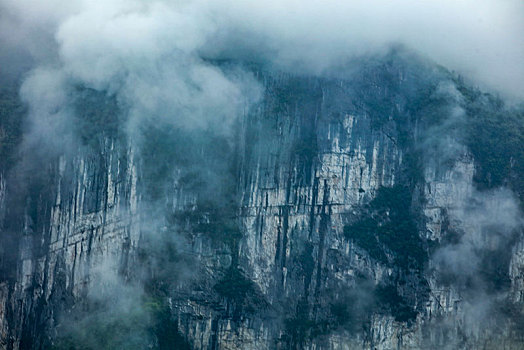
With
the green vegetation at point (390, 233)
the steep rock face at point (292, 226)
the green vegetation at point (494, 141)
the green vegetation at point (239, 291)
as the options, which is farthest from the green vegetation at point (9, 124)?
the green vegetation at point (494, 141)

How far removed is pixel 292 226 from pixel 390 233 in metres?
8.08

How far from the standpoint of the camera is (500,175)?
71.8 metres

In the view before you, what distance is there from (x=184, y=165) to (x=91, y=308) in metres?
13.2

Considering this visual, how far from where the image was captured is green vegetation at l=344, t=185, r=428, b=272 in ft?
229

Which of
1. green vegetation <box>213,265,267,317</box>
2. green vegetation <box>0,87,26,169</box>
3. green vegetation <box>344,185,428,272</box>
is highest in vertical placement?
green vegetation <box>0,87,26,169</box>

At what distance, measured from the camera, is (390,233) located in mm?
70188

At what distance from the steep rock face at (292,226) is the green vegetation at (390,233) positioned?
0.37 feet

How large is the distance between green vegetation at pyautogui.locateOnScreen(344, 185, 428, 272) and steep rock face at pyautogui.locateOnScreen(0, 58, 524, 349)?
0.11m

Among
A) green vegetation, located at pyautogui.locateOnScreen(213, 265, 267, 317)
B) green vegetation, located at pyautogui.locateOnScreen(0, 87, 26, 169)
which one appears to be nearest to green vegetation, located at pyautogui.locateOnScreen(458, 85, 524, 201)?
green vegetation, located at pyautogui.locateOnScreen(213, 265, 267, 317)

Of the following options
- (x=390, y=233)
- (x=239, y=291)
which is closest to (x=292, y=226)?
(x=239, y=291)

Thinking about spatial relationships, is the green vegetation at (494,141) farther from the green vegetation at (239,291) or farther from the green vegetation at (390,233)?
the green vegetation at (239,291)

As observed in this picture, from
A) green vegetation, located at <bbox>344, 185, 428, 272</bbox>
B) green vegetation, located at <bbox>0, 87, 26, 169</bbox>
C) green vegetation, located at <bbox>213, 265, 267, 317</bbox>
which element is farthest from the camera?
green vegetation, located at <bbox>344, 185, 428, 272</bbox>

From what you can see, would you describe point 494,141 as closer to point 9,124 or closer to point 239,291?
point 239,291

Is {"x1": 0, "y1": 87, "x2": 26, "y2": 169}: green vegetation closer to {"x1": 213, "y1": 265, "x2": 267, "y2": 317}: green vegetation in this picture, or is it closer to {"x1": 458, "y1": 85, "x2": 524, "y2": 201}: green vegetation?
{"x1": 213, "y1": 265, "x2": 267, "y2": 317}: green vegetation
